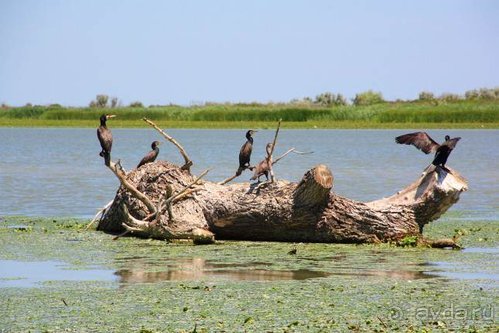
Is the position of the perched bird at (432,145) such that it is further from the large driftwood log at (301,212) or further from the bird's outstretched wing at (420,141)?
the large driftwood log at (301,212)

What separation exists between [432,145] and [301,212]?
1.91 m

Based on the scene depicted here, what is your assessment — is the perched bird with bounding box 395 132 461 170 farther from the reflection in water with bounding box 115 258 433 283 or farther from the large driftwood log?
the reflection in water with bounding box 115 258 433 283

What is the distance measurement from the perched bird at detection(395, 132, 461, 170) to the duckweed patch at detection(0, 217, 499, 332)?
3.78 feet

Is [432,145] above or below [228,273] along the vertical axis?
above

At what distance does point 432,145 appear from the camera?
13891mm

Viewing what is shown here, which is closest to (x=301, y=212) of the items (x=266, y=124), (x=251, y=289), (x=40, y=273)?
(x=251, y=289)

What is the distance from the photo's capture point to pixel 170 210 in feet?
45.5

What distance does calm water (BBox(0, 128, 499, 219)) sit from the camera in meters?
20.5

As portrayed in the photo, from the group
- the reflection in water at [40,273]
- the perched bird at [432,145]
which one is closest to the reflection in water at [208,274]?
the reflection in water at [40,273]

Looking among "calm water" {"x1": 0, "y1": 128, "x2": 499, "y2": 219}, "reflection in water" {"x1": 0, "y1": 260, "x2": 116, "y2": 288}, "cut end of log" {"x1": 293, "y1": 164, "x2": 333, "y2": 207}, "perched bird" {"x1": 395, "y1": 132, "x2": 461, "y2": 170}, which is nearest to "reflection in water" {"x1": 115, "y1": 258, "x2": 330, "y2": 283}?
"reflection in water" {"x1": 0, "y1": 260, "x2": 116, "y2": 288}

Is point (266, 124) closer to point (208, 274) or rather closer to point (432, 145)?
point (432, 145)

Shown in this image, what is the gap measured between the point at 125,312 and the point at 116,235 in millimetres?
5481

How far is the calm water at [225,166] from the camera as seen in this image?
2045 centimetres

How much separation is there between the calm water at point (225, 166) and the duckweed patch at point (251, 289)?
497cm
